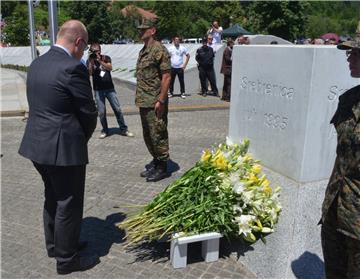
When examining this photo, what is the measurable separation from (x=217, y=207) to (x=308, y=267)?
881mm

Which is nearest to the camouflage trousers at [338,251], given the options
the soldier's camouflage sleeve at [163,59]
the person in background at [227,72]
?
the soldier's camouflage sleeve at [163,59]

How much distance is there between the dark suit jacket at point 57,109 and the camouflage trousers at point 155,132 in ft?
6.85

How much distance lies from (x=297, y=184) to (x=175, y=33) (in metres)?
73.3

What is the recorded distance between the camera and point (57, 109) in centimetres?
335

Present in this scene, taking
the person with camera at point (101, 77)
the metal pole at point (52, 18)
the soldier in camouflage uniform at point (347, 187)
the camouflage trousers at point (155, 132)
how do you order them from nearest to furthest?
the soldier in camouflage uniform at point (347, 187) → the camouflage trousers at point (155, 132) → the person with camera at point (101, 77) → the metal pole at point (52, 18)

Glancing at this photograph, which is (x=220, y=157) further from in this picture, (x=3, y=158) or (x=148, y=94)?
(x=3, y=158)

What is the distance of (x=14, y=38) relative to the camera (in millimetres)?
42312

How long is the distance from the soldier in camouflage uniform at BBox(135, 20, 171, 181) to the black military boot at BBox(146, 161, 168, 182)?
35 cm

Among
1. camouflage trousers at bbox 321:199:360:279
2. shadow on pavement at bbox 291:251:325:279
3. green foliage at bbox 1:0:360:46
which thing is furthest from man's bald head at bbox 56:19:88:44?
green foliage at bbox 1:0:360:46

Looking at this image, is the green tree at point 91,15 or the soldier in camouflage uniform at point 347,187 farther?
the green tree at point 91,15

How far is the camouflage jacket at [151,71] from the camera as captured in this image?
5395 mm

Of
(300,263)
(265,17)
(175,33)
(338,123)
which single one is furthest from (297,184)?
(175,33)

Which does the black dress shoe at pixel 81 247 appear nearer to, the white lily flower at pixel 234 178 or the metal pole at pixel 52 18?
the white lily flower at pixel 234 178

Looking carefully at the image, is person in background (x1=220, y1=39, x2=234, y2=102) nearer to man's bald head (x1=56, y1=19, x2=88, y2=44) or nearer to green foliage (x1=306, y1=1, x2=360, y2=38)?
man's bald head (x1=56, y1=19, x2=88, y2=44)
